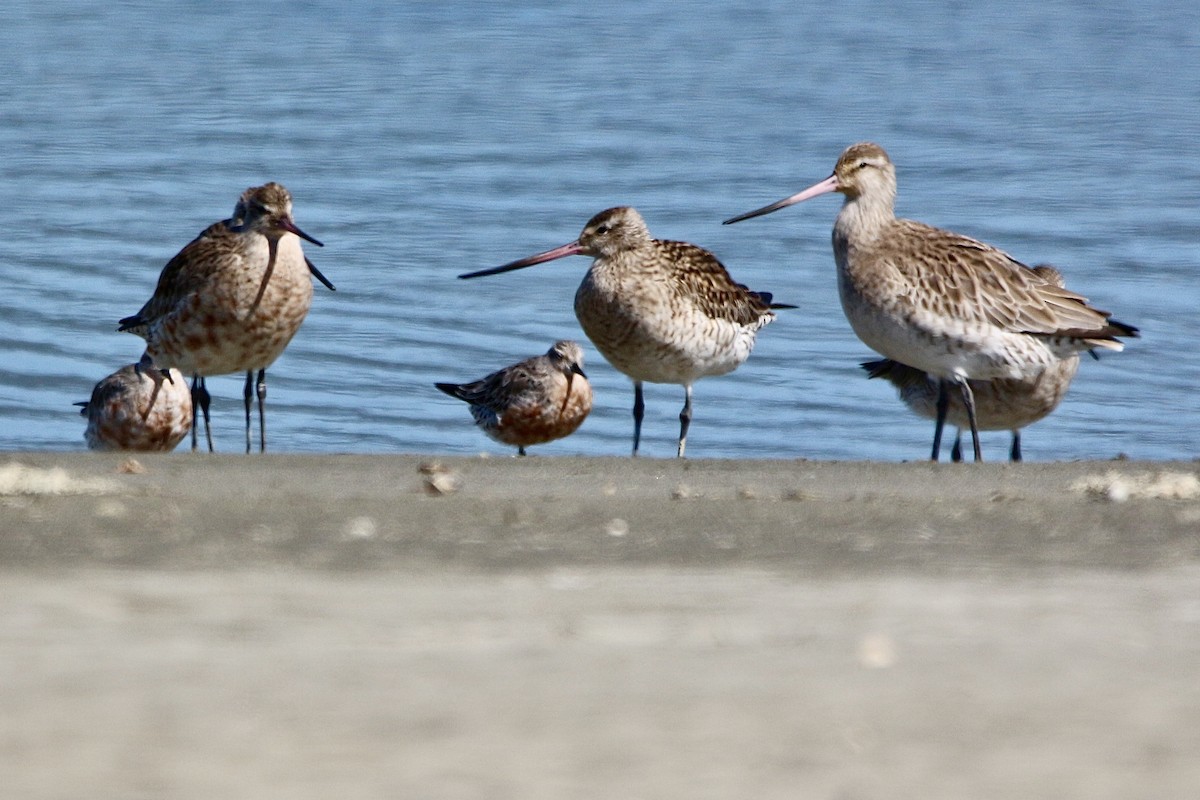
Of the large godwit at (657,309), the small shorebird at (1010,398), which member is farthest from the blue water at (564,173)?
the large godwit at (657,309)

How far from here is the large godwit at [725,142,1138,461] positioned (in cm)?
826

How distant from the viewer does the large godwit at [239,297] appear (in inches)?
349

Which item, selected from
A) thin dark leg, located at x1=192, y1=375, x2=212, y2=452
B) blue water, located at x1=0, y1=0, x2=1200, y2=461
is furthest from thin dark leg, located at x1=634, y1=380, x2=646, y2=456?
thin dark leg, located at x1=192, y1=375, x2=212, y2=452

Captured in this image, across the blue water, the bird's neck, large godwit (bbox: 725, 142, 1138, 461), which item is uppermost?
the bird's neck

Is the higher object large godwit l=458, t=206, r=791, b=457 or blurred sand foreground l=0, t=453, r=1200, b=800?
blurred sand foreground l=0, t=453, r=1200, b=800

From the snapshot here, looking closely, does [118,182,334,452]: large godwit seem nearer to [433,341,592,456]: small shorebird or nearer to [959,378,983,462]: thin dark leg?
[433,341,592,456]: small shorebird

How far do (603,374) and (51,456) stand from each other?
5.45m

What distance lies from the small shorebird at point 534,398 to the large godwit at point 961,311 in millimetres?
1683

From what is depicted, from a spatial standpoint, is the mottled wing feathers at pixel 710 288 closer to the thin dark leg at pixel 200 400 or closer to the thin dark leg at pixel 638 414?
the thin dark leg at pixel 638 414

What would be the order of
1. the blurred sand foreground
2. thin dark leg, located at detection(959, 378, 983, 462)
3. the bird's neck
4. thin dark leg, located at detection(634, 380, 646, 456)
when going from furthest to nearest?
thin dark leg, located at detection(634, 380, 646, 456) < the bird's neck < thin dark leg, located at detection(959, 378, 983, 462) < the blurred sand foreground

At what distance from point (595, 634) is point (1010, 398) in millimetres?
5229

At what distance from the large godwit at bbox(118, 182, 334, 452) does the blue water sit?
86cm

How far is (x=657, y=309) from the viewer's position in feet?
30.6

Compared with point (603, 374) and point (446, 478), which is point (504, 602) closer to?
point (446, 478)
